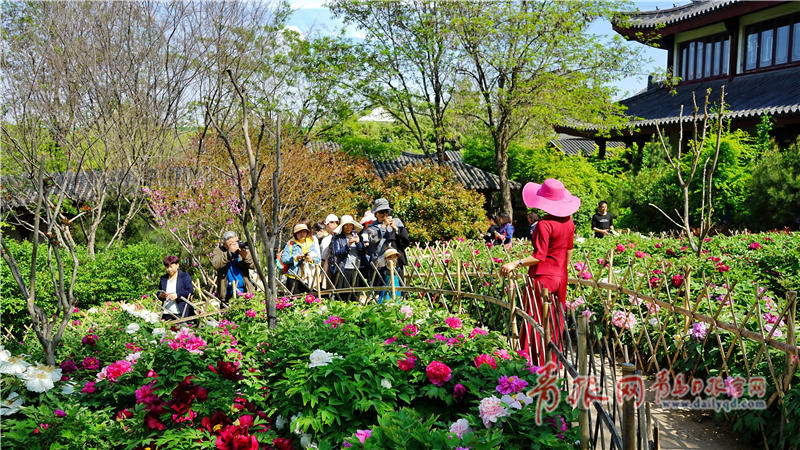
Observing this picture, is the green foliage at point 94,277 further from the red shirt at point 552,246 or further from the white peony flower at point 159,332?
the red shirt at point 552,246

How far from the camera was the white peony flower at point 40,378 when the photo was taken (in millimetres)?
2692

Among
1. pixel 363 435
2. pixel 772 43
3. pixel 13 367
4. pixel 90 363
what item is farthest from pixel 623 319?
pixel 772 43

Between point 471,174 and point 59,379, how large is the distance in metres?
15.8

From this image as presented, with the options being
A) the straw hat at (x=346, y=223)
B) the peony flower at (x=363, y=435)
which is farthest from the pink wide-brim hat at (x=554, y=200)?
the straw hat at (x=346, y=223)

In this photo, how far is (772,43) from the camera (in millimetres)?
13828

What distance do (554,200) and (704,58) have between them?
553 inches

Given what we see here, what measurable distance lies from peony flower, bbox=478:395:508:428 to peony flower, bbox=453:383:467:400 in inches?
11.8

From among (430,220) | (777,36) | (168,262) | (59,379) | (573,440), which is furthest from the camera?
(777,36)

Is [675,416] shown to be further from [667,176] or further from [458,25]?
[458,25]

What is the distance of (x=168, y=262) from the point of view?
18.1ft

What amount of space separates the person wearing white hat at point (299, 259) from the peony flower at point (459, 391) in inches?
142

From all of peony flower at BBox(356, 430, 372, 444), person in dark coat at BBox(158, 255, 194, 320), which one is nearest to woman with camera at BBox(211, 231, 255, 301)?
person in dark coat at BBox(158, 255, 194, 320)

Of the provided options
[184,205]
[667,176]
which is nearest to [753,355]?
[184,205]

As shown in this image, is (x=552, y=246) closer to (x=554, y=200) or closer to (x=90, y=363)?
(x=554, y=200)
